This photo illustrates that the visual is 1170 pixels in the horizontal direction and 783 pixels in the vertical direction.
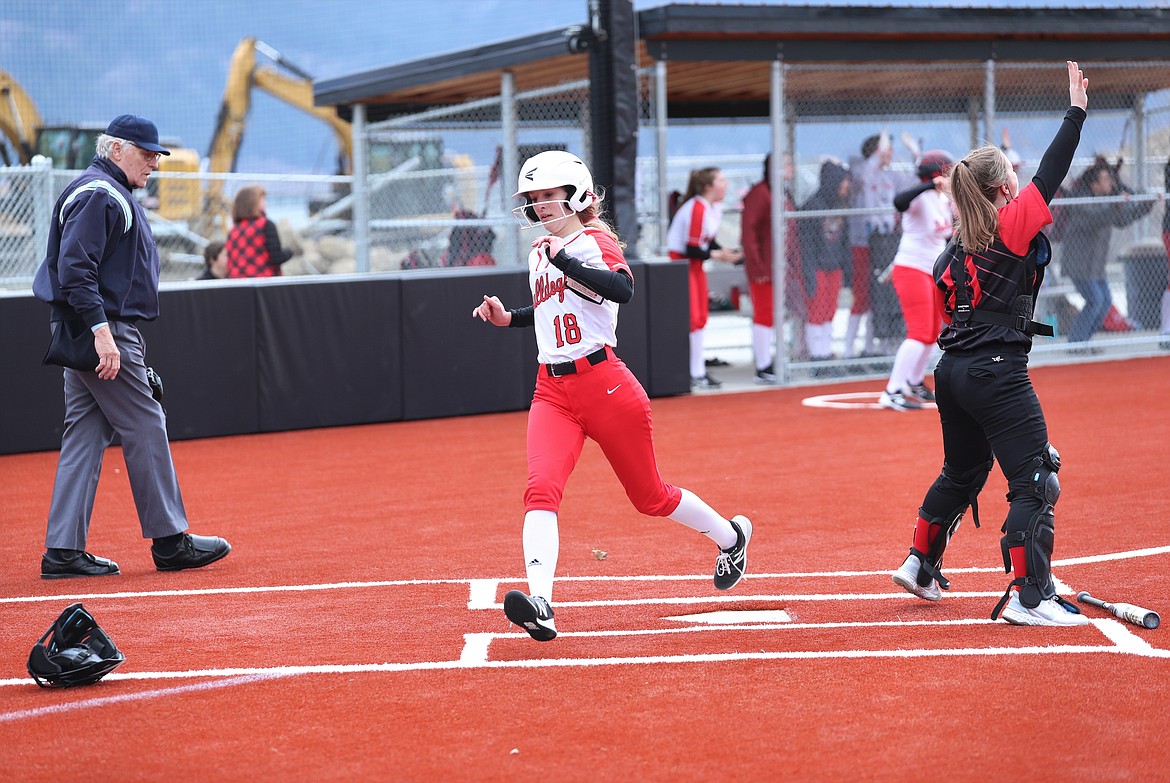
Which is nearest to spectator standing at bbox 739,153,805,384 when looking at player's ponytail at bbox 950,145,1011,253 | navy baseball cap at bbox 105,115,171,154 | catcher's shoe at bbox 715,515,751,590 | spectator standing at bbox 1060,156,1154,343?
spectator standing at bbox 1060,156,1154,343

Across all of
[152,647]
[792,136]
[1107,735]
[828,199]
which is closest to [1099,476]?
[1107,735]

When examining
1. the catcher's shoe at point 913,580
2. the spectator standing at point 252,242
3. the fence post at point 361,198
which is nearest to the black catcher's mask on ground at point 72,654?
the catcher's shoe at point 913,580

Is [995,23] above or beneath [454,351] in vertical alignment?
above

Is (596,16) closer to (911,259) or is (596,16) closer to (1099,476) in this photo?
(911,259)

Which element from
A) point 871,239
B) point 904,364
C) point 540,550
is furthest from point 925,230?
point 540,550

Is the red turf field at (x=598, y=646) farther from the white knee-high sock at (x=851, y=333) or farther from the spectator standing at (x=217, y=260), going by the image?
the white knee-high sock at (x=851, y=333)

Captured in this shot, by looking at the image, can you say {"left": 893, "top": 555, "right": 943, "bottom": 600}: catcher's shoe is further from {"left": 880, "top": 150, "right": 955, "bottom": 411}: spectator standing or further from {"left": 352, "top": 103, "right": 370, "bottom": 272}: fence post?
{"left": 352, "top": 103, "right": 370, "bottom": 272}: fence post

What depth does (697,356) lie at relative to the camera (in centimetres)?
1437

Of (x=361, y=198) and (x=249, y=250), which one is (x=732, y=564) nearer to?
(x=249, y=250)

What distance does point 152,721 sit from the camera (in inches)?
165

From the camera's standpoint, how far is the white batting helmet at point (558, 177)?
5.12 metres

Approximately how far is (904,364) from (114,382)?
6.98m

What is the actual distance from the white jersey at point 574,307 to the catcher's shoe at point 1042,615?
1775 mm

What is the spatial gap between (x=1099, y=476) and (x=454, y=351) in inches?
244
